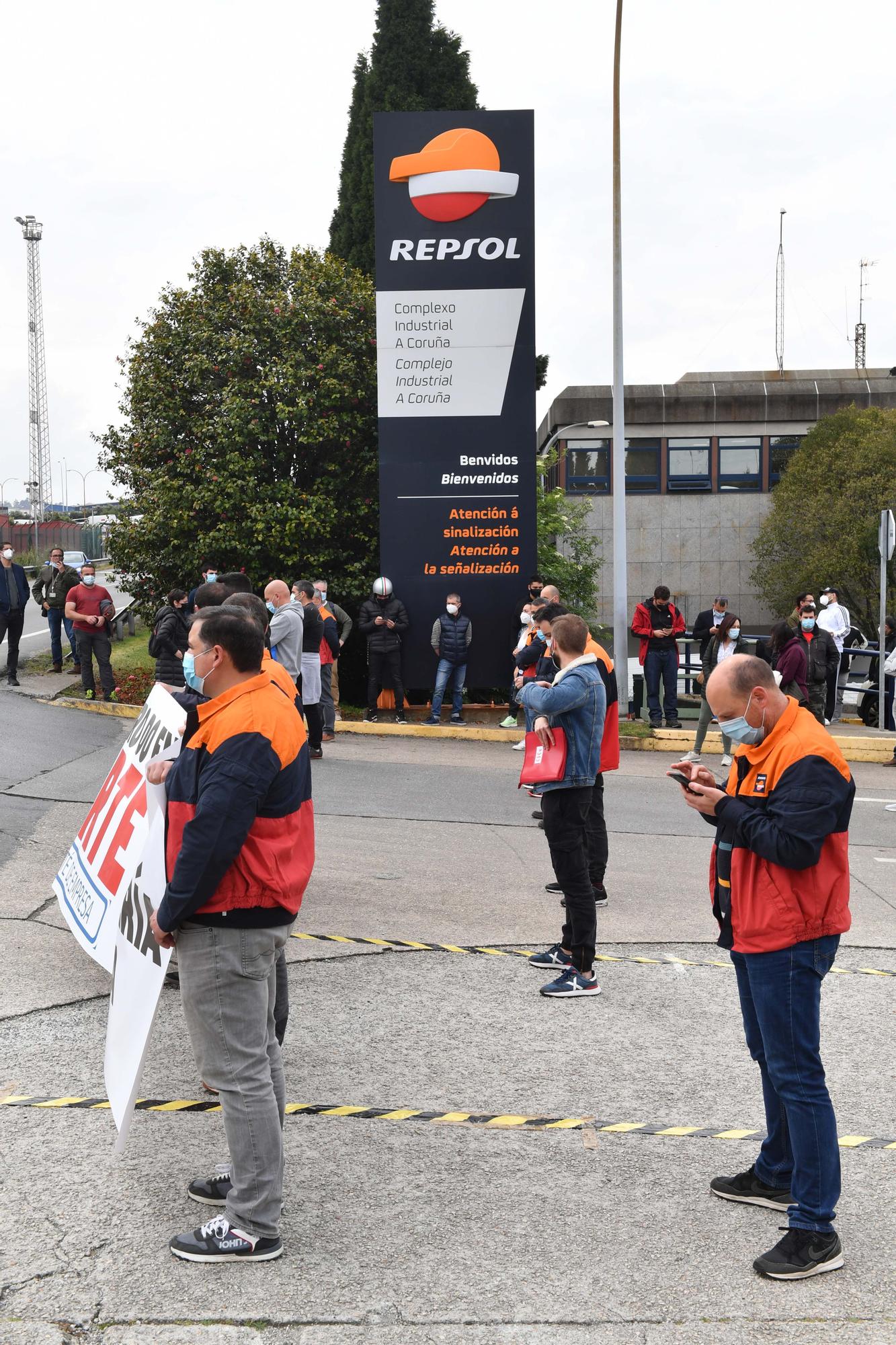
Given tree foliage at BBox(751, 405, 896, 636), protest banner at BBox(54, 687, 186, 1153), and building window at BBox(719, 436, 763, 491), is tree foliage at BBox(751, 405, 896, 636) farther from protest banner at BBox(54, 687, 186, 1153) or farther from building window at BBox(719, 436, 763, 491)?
protest banner at BBox(54, 687, 186, 1153)

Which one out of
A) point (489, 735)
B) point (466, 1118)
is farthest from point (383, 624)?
point (466, 1118)

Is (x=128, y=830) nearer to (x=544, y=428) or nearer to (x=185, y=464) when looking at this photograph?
(x=185, y=464)

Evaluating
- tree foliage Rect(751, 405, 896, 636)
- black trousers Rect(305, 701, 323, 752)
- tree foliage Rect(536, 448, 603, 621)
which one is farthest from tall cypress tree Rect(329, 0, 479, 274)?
black trousers Rect(305, 701, 323, 752)

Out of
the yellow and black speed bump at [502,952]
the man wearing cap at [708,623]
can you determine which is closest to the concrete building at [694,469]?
the man wearing cap at [708,623]

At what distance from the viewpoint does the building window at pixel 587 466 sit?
38.8 meters

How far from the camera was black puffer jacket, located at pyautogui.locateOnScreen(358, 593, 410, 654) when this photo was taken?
17109 mm

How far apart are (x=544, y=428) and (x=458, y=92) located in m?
16.6

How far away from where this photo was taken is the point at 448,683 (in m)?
17.5

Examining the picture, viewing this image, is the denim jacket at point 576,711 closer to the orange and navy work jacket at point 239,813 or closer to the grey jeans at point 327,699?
the orange and navy work jacket at point 239,813

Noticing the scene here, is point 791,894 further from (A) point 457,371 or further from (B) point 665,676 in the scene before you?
(A) point 457,371

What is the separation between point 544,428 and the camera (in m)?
44.2

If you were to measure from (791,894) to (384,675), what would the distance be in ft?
45.0

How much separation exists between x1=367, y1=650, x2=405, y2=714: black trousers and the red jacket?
3259 mm

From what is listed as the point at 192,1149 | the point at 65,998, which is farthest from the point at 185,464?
the point at 192,1149
